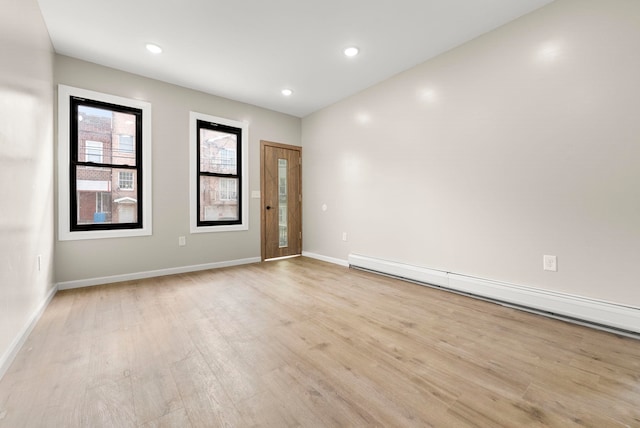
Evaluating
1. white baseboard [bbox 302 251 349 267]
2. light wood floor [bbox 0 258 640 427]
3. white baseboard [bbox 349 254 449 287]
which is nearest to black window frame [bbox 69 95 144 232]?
light wood floor [bbox 0 258 640 427]

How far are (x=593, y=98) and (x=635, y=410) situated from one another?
2.15 meters

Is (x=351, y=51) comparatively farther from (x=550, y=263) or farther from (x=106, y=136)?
(x=106, y=136)

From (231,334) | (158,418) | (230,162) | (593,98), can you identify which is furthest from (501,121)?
(230,162)

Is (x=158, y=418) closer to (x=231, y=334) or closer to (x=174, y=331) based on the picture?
(x=231, y=334)

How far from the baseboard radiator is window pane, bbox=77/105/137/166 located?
153 inches

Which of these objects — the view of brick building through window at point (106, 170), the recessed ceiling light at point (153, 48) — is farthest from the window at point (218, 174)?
the recessed ceiling light at point (153, 48)

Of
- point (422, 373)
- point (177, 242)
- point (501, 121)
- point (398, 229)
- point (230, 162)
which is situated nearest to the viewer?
point (422, 373)

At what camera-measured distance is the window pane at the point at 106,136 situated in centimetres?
322

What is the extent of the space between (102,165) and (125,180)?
0.29m

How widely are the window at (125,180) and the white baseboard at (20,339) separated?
146cm

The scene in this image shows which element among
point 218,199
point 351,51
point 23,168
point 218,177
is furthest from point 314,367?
point 218,177

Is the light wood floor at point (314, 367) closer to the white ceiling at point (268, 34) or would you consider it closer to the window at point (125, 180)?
the window at point (125, 180)

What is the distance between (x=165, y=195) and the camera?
12.3 feet

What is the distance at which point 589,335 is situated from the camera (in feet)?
→ 6.52
